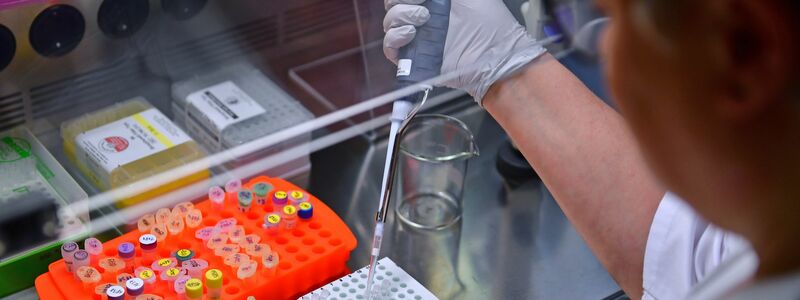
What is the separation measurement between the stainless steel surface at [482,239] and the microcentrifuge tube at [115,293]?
0.35 metres

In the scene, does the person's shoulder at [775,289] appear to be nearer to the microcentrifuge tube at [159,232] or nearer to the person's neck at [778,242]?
the person's neck at [778,242]

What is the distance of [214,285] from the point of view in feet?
4.33

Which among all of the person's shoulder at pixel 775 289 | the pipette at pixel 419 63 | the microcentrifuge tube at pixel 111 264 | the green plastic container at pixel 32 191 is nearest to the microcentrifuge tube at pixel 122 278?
the microcentrifuge tube at pixel 111 264

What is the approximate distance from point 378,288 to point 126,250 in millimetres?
346

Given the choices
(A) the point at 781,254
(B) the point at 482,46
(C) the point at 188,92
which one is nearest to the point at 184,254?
(C) the point at 188,92

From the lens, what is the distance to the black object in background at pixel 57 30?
4.77ft

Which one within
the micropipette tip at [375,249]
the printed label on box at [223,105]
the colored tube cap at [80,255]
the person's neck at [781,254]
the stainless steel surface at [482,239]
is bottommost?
the stainless steel surface at [482,239]

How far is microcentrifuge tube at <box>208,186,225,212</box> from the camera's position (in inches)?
58.4

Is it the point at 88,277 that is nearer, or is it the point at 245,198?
the point at 88,277

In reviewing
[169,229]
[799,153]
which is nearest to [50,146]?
[169,229]

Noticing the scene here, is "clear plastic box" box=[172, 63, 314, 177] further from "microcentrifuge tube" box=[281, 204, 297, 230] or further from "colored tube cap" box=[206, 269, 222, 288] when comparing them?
"colored tube cap" box=[206, 269, 222, 288]

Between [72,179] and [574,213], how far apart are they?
726 millimetres

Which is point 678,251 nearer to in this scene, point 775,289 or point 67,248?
point 775,289

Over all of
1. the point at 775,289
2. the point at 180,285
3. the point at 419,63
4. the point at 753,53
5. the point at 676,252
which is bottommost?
the point at 180,285
